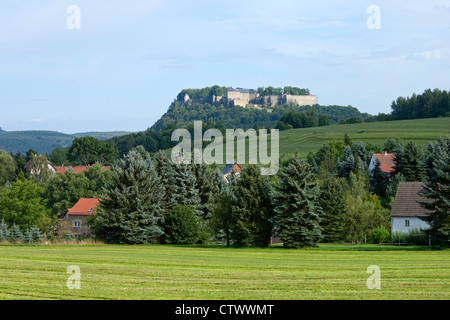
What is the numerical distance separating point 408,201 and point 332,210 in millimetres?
7349

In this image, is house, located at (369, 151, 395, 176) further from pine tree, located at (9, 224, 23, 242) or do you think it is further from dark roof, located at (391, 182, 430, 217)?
pine tree, located at (9, 224, 23, 242)

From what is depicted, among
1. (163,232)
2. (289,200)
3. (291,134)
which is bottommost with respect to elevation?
(163,232)

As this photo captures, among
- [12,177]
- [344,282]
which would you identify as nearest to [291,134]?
[12,177]

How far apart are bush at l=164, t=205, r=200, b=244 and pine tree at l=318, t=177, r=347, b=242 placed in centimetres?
1211

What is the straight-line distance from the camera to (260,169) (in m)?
43.6

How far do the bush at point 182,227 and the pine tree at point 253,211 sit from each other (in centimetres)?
513

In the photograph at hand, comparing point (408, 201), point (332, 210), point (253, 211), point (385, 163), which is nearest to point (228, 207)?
point (253, 211)

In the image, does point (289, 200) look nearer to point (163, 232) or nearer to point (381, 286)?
point (163, 232)

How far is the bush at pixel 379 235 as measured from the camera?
4909cm

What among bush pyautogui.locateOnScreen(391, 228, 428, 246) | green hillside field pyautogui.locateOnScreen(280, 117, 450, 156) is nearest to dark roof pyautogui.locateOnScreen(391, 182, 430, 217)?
bush pyautogui.locateOnScreen(391, 228, 428, 246)

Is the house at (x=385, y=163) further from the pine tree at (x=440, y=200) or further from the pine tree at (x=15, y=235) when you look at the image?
the pine tree at (x=15, y=235)

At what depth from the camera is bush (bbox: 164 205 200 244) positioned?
46062mm

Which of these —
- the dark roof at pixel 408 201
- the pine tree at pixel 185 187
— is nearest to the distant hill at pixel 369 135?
the dark roof at pixel 408 201

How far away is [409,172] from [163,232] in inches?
1849
